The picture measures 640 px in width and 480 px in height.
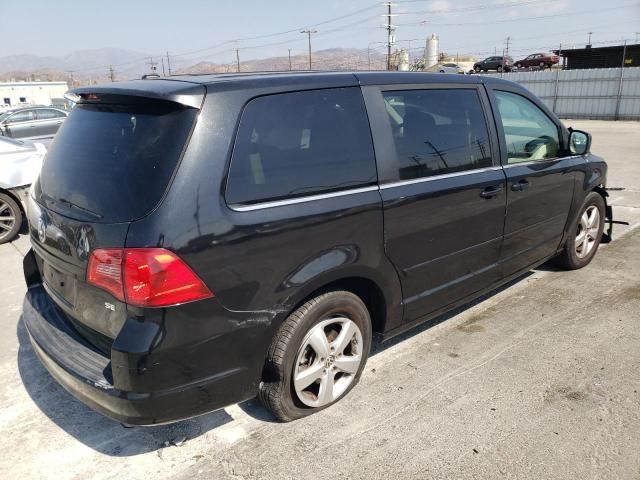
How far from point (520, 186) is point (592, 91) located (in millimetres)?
29035

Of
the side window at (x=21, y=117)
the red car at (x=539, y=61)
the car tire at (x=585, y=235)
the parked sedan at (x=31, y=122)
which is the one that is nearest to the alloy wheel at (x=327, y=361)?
the car tire at (x=585, y=235)

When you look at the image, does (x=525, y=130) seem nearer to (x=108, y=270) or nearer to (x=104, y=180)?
(x=104, y=180)

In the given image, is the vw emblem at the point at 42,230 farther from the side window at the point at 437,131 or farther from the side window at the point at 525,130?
the side window at the point at 525,130

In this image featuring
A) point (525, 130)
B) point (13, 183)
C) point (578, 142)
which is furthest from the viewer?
point (13, 183)

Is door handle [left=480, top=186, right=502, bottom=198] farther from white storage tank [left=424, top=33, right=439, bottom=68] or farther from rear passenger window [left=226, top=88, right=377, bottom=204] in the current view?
white storage tank [left=424, top=33, right=439, bottom=68]

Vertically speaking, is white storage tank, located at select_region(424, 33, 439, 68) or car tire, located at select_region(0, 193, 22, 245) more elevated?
white storage tank, located at select_region(424, 33, 439, 68)

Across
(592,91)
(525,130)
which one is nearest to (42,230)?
(525,130)

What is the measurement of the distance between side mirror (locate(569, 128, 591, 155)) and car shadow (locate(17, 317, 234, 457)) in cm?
348

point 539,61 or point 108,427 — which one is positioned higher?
point 539,61

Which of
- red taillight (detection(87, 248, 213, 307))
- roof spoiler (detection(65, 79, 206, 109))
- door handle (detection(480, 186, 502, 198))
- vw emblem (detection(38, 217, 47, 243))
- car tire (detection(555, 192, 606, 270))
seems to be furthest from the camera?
car tire (detection(555, 192, 606, 270))

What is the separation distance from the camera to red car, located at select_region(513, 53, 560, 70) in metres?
46.3

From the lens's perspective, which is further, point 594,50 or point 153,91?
point 594,50

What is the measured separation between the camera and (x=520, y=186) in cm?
368

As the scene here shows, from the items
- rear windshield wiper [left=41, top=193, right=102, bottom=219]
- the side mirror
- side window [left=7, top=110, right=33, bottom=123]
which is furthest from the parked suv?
rear windshield wiper [left=41, top=193, right=102, bottom=219]
